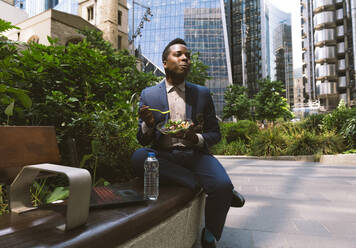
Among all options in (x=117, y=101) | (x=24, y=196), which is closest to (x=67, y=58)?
(x=117, y=101)

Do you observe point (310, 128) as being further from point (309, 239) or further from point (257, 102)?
point (309, 239)

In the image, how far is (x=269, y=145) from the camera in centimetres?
993

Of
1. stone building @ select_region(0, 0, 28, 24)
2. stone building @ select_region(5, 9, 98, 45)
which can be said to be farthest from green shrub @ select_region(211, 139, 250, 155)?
stone building @ select_region(0, 0, 28, 24)

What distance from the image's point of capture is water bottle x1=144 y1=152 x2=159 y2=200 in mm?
1673

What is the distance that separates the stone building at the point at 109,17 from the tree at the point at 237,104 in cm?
2128

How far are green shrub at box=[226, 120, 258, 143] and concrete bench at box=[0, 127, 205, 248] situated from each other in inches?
429

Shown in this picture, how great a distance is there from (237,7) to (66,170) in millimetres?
97411

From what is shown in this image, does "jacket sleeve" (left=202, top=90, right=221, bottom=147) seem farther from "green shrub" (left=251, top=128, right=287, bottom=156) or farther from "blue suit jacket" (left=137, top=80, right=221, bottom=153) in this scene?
"green shrub" (left=251, top=128, right=287, bottom=156)

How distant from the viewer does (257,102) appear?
68.6 ft

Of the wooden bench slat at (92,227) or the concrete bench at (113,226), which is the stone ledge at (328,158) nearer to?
the concrete bench at (113,226)

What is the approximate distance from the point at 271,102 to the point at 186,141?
19.5 meters

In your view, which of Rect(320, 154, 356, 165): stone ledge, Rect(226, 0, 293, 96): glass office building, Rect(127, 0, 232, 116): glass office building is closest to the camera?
Rect(320, 154, 356, 165): stone ledge

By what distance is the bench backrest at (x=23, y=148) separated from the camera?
162 cm

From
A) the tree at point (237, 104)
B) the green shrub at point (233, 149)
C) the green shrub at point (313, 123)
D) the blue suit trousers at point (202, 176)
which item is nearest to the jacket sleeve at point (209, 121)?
the blue suit trousers at point (202, 176)
